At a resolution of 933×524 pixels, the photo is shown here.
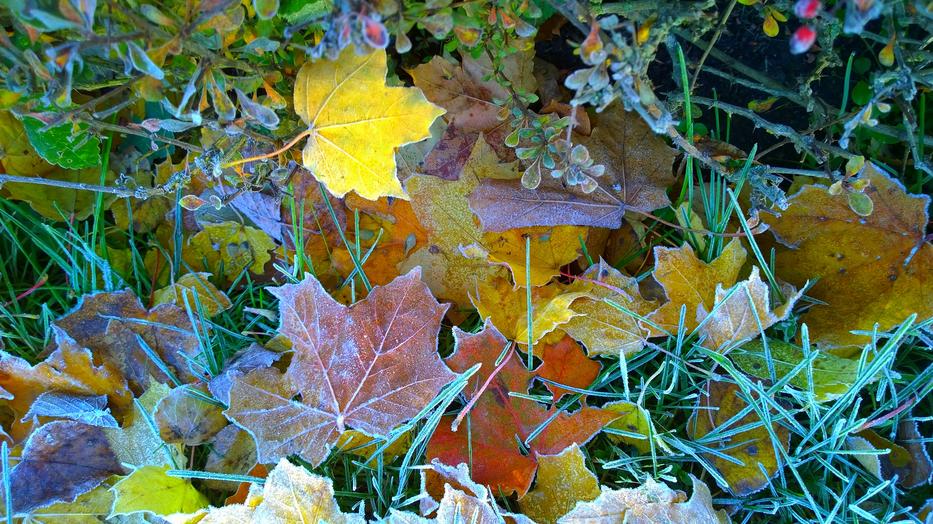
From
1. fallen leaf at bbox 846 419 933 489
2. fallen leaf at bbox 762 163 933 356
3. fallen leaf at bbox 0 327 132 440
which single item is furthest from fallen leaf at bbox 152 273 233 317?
fallen leaf at bbox 846 419 933 489

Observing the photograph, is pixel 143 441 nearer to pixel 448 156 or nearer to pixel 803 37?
pixel 448 156

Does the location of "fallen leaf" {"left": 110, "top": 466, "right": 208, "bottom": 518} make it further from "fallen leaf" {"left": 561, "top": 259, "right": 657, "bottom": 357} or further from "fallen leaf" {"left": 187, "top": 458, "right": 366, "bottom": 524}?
"fallen leaf" {"left": 561, "top": 259, "right": 657, "bottom": 357}

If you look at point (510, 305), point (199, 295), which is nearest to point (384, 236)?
point (510, 305)

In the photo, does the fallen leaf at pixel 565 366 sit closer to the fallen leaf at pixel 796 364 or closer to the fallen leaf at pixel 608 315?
the fallen leaf at pixel 608 315

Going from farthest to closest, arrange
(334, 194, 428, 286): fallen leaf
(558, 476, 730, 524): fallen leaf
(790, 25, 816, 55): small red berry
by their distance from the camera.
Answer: (334, 194, 428, 286): fallen leaf
(558, 476, 730, 524): fallen leaf
(790, 25, 816, 55): small red berry

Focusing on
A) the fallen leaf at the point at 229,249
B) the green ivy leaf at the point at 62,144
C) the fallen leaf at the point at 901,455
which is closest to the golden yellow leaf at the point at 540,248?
the fallen leaf at the point at 229,249

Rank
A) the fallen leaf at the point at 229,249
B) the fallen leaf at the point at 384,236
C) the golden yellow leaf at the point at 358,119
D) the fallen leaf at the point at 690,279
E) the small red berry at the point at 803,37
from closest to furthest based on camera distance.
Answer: the small red berry at the point at 803,37, the golden yellow leaf at the point at 358,119, the fallen leaf at the point at 690,279, the fallen leaf at the point at 384,236, the fallen leaf at the point at 229,249
